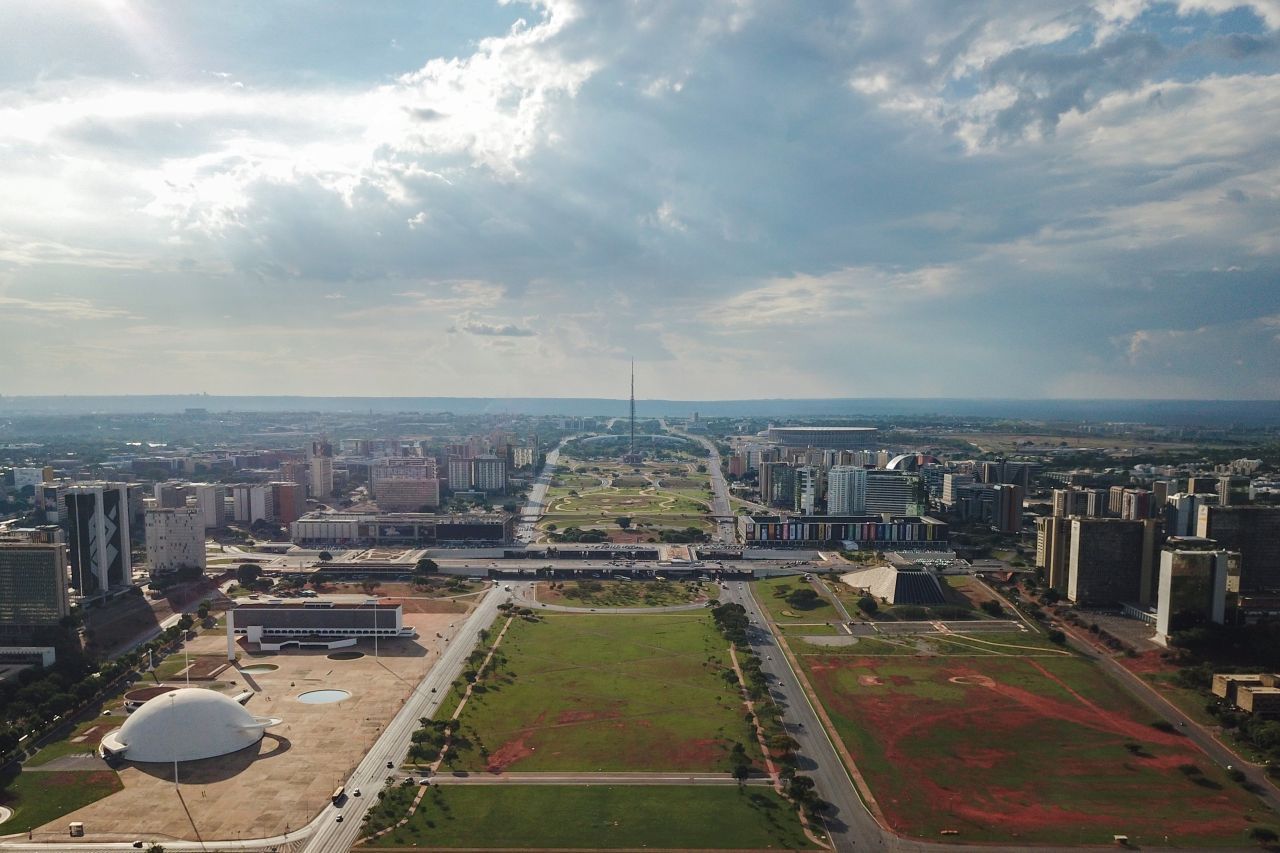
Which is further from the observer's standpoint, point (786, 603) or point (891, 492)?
point (891, 492)

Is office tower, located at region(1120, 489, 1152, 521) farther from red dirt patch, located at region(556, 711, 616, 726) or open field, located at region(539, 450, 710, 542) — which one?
red dirt patch, located at region(556, 711, 616, 726)

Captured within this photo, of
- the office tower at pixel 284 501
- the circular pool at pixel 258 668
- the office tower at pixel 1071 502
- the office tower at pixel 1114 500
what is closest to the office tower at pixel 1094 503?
the office tower at pixel 1071 502

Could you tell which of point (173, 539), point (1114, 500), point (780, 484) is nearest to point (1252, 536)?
point (1114, 500)

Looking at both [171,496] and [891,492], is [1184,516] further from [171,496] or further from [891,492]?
[171,496]

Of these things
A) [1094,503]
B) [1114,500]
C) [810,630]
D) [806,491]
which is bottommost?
[810,630]

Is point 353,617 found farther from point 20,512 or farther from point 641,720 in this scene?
point 20,512

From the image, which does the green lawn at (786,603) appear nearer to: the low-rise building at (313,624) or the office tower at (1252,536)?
the low-rise building at (313,624)

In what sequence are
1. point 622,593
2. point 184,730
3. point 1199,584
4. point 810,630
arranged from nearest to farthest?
point 184,730 → point 1199,584 → point 810,630 → point 622,593
